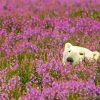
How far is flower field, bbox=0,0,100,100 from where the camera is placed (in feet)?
21.5

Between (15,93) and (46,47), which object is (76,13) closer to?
(46,47)

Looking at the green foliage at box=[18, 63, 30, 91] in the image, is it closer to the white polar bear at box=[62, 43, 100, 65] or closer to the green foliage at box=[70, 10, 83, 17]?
the white polar bear at box=[62, 43, 100, 65]

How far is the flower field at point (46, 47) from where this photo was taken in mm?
6566

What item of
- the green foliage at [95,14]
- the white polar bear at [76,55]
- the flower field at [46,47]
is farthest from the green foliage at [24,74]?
the green foliage at [95,14]

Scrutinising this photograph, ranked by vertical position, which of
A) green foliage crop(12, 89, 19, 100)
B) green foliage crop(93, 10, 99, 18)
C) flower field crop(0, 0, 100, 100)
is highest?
green foliage crop(93, 10, 99, 18)

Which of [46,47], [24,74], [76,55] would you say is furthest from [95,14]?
[24,74]

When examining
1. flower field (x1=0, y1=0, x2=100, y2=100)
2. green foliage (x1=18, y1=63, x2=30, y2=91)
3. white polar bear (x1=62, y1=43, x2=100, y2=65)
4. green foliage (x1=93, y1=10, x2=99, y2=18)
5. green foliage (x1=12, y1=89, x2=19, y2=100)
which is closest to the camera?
flower field (x1=0, y1=0, x2=100, y2=100)

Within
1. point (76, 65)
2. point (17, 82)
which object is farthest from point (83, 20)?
point (17, 82)

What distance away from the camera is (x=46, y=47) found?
10.6 metres

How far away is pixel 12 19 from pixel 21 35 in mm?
1846

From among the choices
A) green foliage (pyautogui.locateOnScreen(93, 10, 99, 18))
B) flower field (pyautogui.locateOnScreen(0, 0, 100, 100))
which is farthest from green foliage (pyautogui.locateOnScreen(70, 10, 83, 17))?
green foliage (pyautogui.locateOnScreen(93, 10, 99, 18))

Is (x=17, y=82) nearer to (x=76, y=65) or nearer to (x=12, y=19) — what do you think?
(x=76, y=65)

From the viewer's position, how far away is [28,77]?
7.94 meters

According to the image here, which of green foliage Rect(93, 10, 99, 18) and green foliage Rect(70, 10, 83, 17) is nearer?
green foliage Rect(93, 10, 99, 18)
